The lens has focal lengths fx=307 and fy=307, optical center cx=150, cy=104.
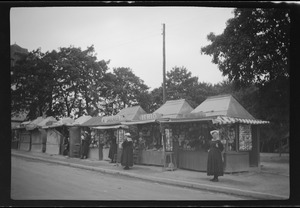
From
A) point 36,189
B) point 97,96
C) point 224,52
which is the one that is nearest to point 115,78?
point 97,96

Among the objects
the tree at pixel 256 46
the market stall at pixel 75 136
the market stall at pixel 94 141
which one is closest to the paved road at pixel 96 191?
the tree at pixel 256 46

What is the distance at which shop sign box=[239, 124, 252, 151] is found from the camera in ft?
43.4

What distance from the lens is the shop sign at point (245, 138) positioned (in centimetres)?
1324

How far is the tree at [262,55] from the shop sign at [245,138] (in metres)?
1.01

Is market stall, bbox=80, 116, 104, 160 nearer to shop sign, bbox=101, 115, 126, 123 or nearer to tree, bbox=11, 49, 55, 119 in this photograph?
shop sign, bbox=101, 115, 126, 123

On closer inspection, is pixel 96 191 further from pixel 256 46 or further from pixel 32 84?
pixel 256 46

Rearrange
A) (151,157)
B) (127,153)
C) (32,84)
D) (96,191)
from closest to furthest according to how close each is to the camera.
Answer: (96,191) → (32,84) → (127,153) → (151,157)

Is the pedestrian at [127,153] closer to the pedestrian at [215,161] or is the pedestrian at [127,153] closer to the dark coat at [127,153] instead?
the dark coat at [127,153]

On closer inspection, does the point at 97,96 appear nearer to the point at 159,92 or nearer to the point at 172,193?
the point at 172,193

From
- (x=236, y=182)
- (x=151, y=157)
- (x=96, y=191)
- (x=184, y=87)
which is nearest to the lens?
(x=96, y=191)

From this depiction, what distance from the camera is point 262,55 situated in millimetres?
11547

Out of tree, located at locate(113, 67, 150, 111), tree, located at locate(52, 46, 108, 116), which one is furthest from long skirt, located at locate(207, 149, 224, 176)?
tree, located at locate(113, 67, 150, 111)

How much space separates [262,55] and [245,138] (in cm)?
384

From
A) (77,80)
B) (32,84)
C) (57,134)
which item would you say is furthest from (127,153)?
(57,134)
